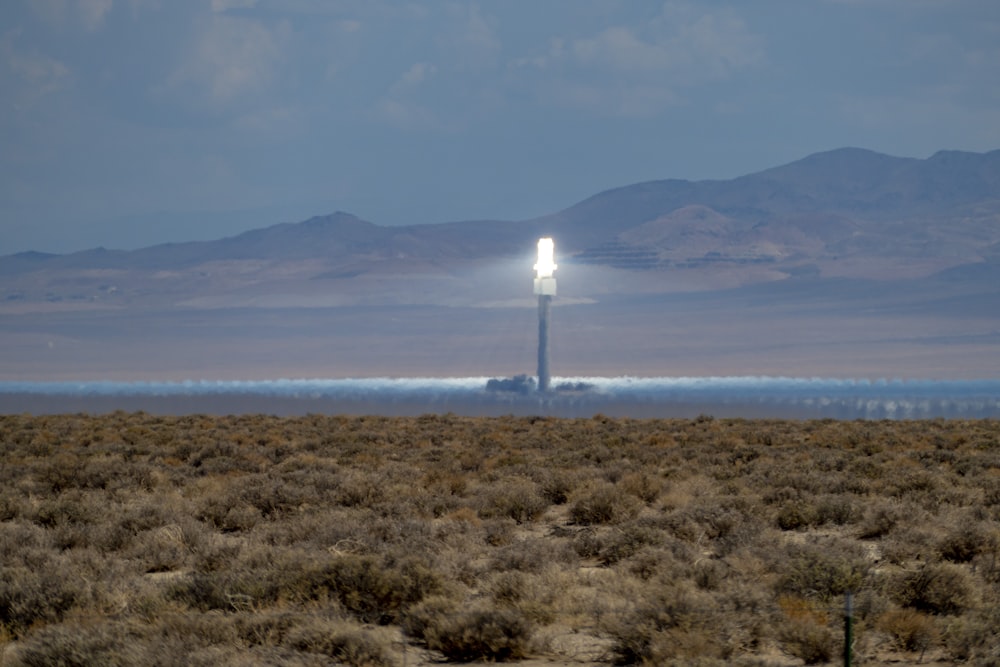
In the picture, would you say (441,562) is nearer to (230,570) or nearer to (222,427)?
(230,570)

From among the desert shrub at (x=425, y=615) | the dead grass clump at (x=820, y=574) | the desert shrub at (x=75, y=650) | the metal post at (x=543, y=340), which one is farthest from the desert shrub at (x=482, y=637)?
the metal post at (x=543, y=340)

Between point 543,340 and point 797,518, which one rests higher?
point 543,340

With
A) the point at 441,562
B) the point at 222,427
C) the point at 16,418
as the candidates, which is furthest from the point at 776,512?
the point at 16,418

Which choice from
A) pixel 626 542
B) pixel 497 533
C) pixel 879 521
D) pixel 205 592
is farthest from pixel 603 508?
pixel 205 592

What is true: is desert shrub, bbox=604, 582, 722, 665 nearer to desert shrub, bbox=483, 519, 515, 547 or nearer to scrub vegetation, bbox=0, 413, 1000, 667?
scrub vegetation, bbox=0, 413, 1000, 667

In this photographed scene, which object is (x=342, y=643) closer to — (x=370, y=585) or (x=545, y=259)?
(x=370, y=585)

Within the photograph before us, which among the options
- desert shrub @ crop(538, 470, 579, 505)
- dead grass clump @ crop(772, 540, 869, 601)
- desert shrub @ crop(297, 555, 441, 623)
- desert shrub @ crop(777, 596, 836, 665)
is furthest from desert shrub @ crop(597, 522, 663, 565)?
desert shrub @ crop(538, 470, 579, 505)
